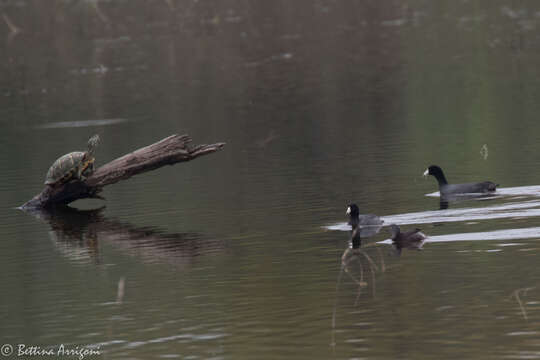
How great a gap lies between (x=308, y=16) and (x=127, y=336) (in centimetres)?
7964

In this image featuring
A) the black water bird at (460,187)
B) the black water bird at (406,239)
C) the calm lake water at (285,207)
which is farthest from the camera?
the black water bird at (460,187)

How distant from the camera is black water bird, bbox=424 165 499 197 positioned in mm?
27453

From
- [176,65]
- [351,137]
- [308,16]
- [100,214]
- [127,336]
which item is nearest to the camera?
[127,336]

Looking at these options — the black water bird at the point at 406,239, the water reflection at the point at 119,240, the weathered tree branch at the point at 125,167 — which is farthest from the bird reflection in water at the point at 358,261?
the weathered tree branch at the point at 125,167

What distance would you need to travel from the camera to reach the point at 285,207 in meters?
27.8

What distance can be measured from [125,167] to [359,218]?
25.8 feet

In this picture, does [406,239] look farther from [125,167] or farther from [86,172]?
[86,172]

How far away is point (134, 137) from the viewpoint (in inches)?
1736

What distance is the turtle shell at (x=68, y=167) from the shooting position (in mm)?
30188

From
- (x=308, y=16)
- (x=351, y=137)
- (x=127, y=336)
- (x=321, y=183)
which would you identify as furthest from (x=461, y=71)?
(x=127, y=336)

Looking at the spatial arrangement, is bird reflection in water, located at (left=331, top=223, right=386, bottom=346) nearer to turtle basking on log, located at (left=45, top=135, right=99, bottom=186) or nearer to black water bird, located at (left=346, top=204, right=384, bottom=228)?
black water bird, located at (left=346, top=204, right=384, bottom=228)

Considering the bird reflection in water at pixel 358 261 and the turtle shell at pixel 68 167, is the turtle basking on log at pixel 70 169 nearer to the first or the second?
the turtle shell at pixel 68 167

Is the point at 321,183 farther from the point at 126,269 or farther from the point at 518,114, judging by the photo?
the point at 518,114

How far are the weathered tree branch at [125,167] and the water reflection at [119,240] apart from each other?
2.50 ft
